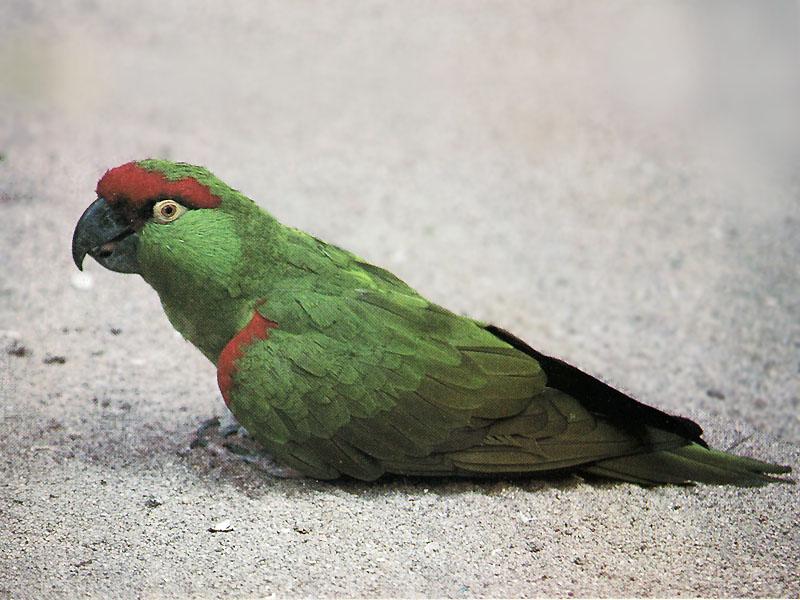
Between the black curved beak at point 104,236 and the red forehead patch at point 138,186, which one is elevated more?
the red forehead patch at point 138,186

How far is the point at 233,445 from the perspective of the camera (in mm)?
2951

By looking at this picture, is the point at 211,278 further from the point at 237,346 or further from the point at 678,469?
the point at 678,469

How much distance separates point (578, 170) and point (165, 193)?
3.11m

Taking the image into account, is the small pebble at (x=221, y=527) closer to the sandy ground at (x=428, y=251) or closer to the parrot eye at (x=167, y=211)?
the sandy ground at (x=428, y=251)

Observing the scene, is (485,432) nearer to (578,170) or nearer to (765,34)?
(578,170)

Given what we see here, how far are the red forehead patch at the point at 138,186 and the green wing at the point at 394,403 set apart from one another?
0.42 metres

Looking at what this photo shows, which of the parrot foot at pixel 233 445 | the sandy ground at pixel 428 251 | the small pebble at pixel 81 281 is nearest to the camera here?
the sandy ground at pixel 428 251

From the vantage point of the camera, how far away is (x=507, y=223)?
15.7ft

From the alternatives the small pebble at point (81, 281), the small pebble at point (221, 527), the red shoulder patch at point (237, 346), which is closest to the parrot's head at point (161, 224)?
the red shoulder patch at point (237, 346)

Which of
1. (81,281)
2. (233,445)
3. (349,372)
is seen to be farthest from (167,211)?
(81,281)

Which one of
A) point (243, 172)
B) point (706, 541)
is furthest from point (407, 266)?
point (706, 541)

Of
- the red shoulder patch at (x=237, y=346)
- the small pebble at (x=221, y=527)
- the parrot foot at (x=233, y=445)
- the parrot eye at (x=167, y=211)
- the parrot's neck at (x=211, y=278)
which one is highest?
the parrot eye at (x=167, y=211)

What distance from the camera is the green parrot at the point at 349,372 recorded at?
2.63 metres

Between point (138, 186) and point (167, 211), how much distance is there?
0.36 feet
